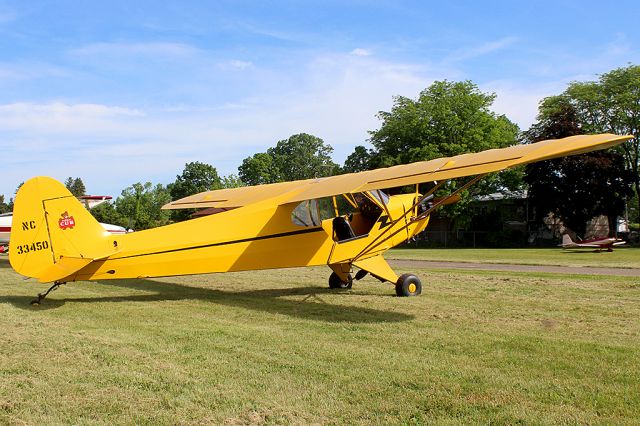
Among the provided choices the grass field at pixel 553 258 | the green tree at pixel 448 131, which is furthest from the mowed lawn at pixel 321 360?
the green tree at pixel 448 131

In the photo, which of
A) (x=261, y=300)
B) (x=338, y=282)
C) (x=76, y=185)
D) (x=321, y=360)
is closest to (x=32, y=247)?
(x=261, y=300)

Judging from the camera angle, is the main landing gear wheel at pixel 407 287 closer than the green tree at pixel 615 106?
Yes

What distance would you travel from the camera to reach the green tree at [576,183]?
3825 cm

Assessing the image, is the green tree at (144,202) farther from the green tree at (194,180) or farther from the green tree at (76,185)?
the green tree at (76,185)

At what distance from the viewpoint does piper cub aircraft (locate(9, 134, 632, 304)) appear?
8.59 meters

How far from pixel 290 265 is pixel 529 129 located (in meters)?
40.3

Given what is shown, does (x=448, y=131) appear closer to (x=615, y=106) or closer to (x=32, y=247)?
(x=615, y=106)

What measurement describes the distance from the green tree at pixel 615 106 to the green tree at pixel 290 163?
47292 mm

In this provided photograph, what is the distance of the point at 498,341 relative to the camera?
20.6ft

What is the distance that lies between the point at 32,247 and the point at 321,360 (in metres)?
5.79

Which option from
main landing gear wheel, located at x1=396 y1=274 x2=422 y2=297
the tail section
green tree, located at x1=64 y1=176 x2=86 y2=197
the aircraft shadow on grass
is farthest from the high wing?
green tree, located at x1=64 y1=176 x2=86 y2=197

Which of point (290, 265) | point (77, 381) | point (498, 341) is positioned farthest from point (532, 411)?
point (290, 265)

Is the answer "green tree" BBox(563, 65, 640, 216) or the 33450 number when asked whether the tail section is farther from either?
"green tree" BBox(563, 65, 640, 216)

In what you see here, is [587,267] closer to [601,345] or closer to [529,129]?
[601,345]
